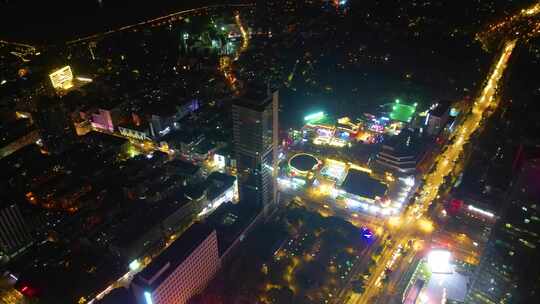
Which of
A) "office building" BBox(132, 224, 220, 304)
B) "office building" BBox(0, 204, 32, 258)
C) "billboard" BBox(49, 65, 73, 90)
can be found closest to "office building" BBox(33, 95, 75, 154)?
"billboard" BBox(49, 65, 73, 90)

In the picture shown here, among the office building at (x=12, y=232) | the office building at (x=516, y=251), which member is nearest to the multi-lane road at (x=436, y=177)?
the office building at (x=516, y=251)

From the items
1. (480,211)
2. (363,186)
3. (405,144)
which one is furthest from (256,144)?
(480,211)

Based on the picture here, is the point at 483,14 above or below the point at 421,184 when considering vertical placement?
above

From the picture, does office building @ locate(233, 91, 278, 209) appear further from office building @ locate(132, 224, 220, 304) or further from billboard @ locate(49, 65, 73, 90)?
billboard @ locate(49, 65, 73, 90)

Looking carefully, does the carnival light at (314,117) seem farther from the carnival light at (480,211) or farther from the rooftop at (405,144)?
the carnival light at (480,211)

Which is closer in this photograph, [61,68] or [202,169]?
[202,169]

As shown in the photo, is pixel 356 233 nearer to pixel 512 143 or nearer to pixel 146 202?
pixel 146 202

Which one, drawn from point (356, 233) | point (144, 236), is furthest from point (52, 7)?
point (356, 233)
